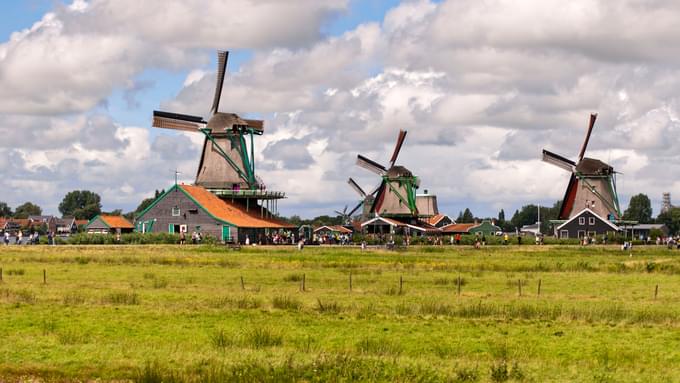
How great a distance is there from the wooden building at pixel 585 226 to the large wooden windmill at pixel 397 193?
2014 centimetres

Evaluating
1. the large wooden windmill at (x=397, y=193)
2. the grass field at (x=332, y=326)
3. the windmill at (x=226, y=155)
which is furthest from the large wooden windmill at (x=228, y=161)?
the grass field at (x=332, y=326)

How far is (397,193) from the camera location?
5030 inches

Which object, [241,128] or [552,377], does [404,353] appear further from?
[241,128]

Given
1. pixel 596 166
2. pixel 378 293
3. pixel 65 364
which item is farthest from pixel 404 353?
pixel 596 166

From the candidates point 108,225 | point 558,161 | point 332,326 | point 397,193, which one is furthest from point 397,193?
point 332,326

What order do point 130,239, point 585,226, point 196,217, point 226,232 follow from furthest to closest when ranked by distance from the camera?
point 585,226, point 196,217, point 226,232, point 130,239

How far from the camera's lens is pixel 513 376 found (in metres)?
21.0

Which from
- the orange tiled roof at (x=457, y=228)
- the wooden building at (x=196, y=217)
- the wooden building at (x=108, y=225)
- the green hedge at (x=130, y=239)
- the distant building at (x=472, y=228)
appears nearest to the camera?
the green hedge at (x=130, y=239)

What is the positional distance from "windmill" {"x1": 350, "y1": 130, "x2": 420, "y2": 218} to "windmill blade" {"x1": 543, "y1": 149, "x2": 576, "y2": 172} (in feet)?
57.9

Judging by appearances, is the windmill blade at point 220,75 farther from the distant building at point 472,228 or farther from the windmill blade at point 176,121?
the distant building at point 472,228

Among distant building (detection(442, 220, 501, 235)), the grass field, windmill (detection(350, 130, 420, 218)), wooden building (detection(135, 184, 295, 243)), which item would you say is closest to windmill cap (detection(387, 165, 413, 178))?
windmill (detection(350, 130, 420, 218))

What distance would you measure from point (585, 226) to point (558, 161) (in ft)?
32.7

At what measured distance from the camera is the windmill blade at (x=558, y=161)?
120300 mm

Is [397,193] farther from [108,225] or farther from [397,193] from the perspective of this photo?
[108,225]
